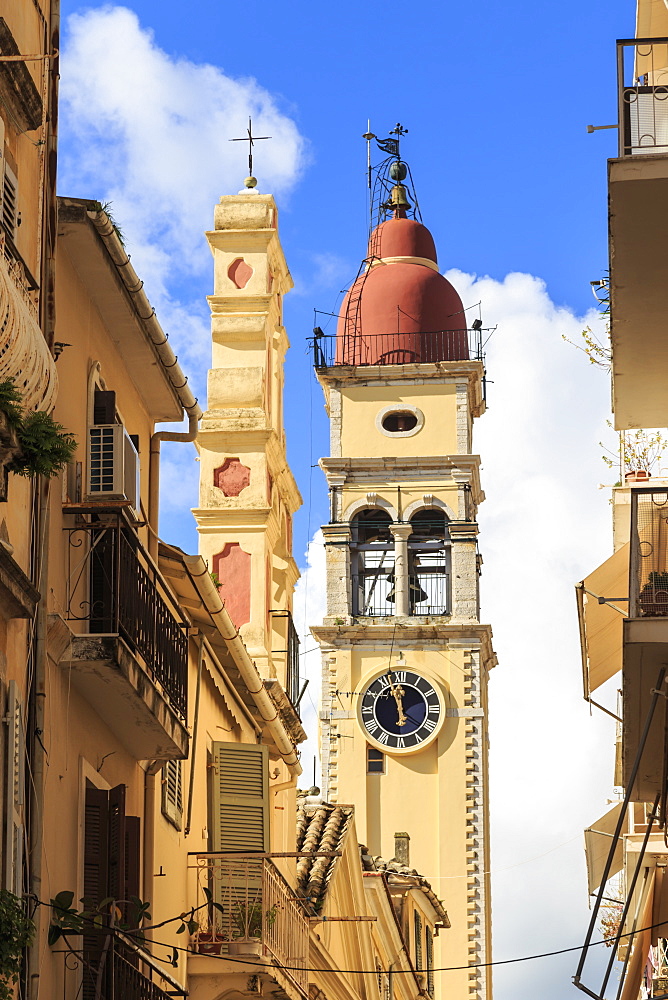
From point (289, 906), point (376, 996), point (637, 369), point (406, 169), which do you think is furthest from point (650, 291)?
point (406, 169)

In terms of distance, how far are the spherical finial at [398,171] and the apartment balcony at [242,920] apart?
43220mm

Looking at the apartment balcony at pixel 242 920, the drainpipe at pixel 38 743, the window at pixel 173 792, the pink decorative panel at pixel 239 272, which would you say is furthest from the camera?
the pink decorative panel at pixel 239 272

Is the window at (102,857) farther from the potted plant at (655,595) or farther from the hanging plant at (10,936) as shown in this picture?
the potted plant at (655,595)

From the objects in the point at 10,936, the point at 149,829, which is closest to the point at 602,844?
the point at 149,829

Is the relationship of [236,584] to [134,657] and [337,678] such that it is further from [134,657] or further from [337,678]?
[337,678]

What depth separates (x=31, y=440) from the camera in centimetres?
933

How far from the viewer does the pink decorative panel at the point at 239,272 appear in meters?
23.9

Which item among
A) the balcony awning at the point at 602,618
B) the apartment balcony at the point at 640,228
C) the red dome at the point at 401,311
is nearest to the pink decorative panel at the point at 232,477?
the balcony awning at the point at 602,618

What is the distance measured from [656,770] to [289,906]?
4.80m

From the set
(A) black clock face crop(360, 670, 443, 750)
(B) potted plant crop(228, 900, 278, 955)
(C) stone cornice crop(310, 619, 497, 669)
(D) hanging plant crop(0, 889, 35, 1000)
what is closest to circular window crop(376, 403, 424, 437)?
(C) stone cornice crop(310, 619, 497, 669)

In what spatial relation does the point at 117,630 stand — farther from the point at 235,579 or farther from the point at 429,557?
the point at 429,557

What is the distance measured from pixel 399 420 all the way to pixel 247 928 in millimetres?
41173

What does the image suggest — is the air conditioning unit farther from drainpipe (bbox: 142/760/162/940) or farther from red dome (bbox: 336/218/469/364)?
red dome (bbox: 336/218/469/364)

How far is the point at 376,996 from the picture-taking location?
92.3 ft
